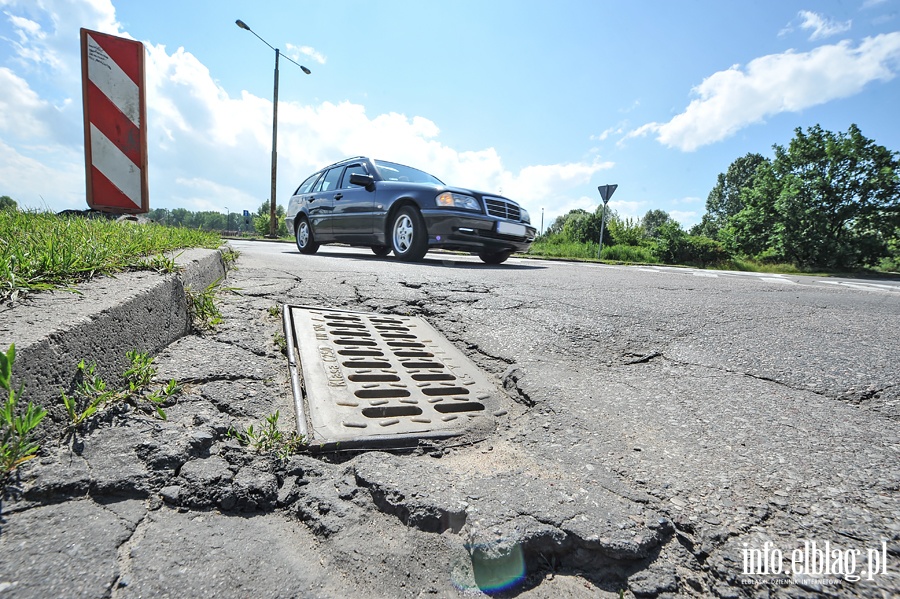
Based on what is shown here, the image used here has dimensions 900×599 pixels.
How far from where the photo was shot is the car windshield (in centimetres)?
663

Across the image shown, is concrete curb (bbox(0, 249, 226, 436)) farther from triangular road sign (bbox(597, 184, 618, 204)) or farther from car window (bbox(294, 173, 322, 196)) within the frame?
triangular road sign (bbox(597, 184, 618, 204))

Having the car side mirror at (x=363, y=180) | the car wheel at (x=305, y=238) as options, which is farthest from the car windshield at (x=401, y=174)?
the car wheel at (x=305, y=238)

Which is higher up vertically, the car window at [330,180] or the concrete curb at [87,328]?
the car window at [330,180]

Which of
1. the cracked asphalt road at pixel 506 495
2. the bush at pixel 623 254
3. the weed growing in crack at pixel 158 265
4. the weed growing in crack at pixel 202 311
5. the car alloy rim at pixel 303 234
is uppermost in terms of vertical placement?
the bush at pixel 623 254

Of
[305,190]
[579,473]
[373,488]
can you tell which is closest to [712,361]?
[579,473]

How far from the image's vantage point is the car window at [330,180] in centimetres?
748

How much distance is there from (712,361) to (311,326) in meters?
1.93

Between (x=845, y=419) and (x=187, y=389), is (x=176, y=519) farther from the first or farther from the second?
(x=845, y=419)

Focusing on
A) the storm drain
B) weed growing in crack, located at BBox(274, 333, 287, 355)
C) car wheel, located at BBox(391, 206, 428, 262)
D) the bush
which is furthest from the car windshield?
the bush

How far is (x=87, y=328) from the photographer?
130 cm

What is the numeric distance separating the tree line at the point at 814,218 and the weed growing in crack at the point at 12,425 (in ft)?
53.6

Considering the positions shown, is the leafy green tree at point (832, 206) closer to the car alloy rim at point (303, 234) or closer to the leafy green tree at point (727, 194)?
the car alloy rim at point (303, 234)

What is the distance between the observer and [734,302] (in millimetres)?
3555

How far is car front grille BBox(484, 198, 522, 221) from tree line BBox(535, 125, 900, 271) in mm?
10564
